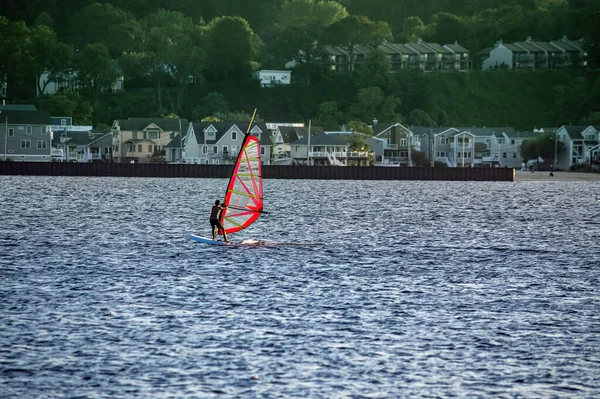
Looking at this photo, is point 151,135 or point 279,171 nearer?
point 279,171

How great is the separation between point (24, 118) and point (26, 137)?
285cm

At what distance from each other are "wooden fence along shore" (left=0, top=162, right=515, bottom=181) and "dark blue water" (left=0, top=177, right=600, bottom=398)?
290ft

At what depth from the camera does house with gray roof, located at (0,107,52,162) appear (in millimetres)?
174500

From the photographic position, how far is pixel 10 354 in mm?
25844

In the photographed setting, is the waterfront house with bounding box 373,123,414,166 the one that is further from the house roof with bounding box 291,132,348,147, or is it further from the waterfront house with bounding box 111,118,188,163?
the waterfront house with bounding box 111,118,188,163

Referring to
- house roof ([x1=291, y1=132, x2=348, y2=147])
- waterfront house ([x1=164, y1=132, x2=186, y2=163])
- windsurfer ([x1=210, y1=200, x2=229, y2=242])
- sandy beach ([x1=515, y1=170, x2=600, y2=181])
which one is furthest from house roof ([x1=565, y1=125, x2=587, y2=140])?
windsurfer ([x1=210, y1=200, x2=229, y2=242])

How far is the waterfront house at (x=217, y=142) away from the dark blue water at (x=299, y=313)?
111 meters

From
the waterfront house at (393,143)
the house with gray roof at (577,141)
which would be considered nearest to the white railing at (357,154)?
the waterfront house at (393,143)

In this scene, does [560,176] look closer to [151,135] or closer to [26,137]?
[151,135]

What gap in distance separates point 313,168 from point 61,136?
6159 cm

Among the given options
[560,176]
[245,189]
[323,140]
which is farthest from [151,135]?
[245,189]

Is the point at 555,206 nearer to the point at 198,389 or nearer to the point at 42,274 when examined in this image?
the point at 42,274

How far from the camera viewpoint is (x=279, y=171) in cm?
15275

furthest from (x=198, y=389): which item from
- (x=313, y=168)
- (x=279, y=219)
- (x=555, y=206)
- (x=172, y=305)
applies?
(x=313, y=168)
